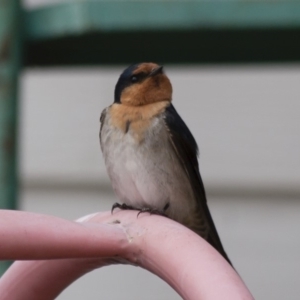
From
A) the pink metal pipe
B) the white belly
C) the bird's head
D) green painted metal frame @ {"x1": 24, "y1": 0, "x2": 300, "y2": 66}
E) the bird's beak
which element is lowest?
the white belly

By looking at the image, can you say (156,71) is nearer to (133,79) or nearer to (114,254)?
(133,79)

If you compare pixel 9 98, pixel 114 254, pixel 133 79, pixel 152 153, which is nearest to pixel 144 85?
pixel 133 79

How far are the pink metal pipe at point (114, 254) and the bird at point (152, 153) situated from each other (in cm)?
73

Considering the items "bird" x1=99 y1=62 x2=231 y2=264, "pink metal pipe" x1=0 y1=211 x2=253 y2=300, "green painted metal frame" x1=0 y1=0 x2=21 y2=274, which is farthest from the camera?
"bird" x1=99 y1=62 x2=231 y2=264

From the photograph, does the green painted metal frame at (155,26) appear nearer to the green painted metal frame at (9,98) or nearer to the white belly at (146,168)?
the green painted metal frame at (9,98)

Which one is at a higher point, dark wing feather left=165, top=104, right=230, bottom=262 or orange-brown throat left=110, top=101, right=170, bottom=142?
orange-brown throat left=110, top=101, right=170, bottom=142

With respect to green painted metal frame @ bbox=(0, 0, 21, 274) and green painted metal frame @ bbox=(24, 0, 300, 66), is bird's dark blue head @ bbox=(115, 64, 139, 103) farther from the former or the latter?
green painted metal frame @ bbox=(0, 0, 21, 274)

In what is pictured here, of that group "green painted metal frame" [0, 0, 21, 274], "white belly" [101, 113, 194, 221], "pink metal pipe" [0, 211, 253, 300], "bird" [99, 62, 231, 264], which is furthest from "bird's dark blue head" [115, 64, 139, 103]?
"pink metal pipe" [0, 211, 253, 300]

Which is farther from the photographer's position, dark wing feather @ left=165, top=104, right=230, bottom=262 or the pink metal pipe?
dark wing feather @ left=165, top=104, right=230, bottom=262

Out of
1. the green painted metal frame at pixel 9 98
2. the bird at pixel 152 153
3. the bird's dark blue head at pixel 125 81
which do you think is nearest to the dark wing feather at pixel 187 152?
the bird at pixel 152 153

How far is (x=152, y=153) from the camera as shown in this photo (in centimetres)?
201

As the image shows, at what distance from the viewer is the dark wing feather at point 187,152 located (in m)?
2.06

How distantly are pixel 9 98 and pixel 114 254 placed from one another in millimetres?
856

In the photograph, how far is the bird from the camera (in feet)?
6.56
